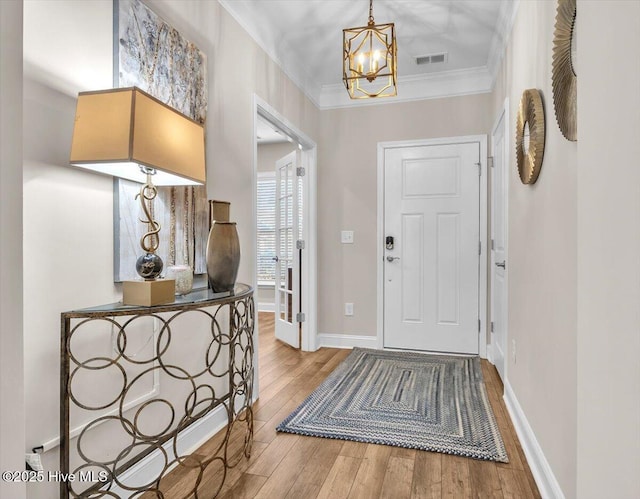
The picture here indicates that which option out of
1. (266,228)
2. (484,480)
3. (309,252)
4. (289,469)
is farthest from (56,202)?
(266,228)

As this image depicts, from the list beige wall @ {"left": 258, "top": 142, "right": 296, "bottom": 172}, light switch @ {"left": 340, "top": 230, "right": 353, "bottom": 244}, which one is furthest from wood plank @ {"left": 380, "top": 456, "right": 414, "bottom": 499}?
beige wall @ {"left": 258, "top": 142, "right": 296, "bottom": 172}

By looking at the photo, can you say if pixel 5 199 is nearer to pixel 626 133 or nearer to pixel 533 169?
pixel 626 133

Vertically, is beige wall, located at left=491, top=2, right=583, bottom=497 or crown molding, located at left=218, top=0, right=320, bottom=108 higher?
crown molding, located at left=218, top=0, right=320, bottom=108

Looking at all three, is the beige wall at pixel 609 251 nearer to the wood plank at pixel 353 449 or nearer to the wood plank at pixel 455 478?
the wood plank at pixel 455 478

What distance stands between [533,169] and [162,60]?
1784 mm

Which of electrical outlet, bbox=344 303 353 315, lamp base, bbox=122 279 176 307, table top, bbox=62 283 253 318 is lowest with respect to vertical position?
electrical outlet, bbox=344 303 353 315

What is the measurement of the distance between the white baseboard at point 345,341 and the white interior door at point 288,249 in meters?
0.29

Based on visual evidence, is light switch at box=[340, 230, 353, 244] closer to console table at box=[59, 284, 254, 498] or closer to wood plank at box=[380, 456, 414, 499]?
console table at box=[59, 284, 254, 498]

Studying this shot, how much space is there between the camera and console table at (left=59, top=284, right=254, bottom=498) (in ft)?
4.41

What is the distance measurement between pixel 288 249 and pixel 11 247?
11.7 feet

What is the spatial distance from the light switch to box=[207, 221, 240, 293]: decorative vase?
248 cm

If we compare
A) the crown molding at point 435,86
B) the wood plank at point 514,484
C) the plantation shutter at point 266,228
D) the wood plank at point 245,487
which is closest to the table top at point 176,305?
the wood plank at point 245,487

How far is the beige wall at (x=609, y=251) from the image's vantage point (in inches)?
21.4

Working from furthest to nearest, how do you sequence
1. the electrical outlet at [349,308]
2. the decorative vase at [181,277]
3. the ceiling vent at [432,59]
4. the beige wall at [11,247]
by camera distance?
the electrical outlet at [349,308], the ceiling vent at [432,59], the decorative vase at [181,277], the beige wall at [11,247]
